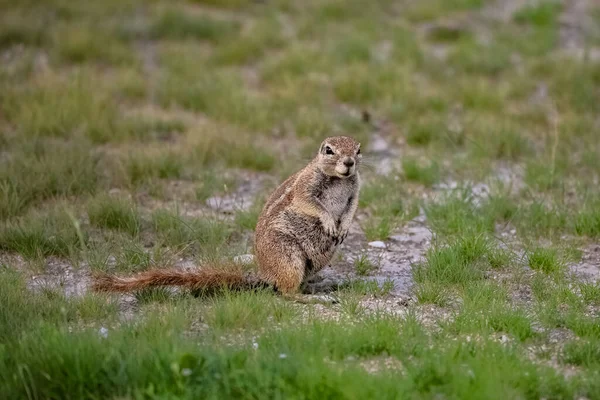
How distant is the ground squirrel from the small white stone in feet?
1.28

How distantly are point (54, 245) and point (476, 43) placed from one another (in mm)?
6816

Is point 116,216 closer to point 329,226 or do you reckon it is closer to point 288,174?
point 288,174

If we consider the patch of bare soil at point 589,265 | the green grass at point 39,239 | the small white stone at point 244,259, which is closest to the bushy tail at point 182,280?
the small white stone at point 244,259

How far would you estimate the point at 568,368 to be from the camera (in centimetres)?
496

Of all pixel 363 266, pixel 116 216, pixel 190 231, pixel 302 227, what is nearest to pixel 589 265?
pixel 363 266

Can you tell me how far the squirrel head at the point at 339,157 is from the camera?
6020mm

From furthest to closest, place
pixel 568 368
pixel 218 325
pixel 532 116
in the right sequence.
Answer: pixel 532 116
pixel 218 325
pixel 568 368

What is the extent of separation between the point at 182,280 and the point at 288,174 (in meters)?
2.86

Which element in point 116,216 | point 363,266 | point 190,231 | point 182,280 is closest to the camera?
point 182,280

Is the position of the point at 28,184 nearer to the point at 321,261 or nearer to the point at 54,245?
the point at 54,245

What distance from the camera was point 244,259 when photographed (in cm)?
654

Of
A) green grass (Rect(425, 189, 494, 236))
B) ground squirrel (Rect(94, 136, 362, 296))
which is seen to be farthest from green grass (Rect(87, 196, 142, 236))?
green grass (Rect(425, 189, 494, 236))

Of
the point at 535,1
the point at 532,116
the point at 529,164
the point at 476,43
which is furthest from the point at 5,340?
the point at 535,1

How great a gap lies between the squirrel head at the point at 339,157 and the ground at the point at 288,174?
2.62 ft
